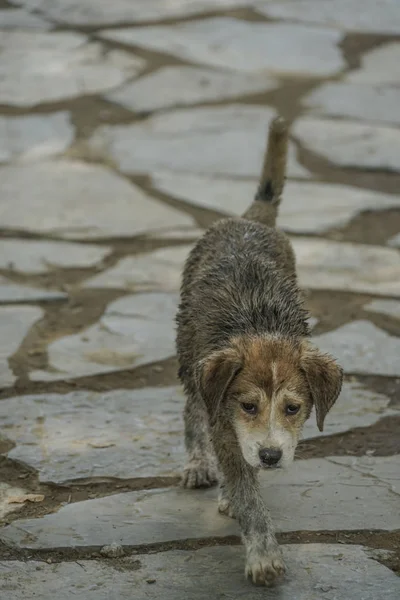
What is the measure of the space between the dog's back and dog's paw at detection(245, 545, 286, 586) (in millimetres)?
772

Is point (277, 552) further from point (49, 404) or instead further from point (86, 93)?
point (86, 93)

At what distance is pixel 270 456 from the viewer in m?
3.77

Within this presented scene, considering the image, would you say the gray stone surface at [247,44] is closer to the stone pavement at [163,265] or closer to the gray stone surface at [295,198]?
the stone pavement at [163,265]

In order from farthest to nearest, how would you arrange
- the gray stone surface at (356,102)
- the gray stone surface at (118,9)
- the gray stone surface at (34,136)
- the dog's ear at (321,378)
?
the gray stone surface at (118,9) → the gray stone surface at (356,102) → the gray stone surface at (34,136) → the dog's ear at (321,378)

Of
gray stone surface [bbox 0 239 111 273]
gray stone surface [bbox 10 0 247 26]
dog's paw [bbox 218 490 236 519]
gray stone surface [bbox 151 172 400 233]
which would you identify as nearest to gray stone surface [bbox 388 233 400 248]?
gray stone surface [bbox 151 172 400 233]

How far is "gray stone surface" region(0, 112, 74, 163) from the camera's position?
325 inches

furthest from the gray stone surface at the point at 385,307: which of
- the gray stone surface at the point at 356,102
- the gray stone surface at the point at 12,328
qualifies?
the gray stone surface at the point at 356,102

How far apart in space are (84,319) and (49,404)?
94 cm

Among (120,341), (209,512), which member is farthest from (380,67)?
(209,512)

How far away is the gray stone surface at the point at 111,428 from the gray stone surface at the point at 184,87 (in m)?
4.28

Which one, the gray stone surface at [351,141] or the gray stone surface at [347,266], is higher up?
the gray stone surface at [351,141]

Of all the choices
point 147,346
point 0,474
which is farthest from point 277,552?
point 147,346

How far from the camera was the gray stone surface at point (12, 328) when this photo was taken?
5508mm

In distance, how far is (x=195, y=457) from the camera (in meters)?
4.65
